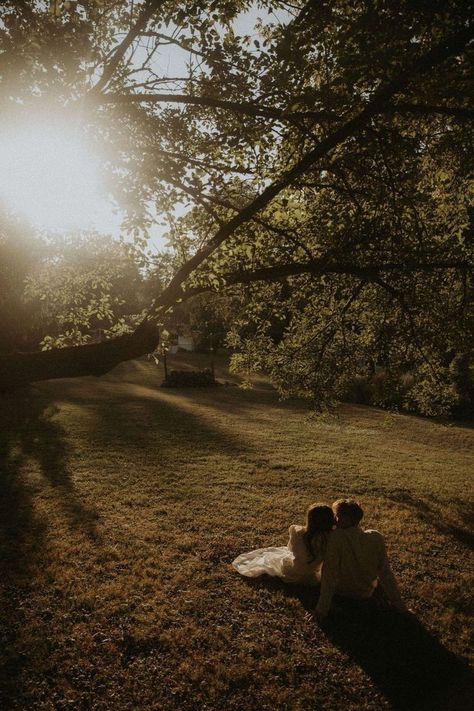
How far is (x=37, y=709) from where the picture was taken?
4598mm

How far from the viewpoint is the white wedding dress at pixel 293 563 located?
6.97m

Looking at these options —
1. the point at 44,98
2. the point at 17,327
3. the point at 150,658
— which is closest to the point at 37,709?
the point at 150,658

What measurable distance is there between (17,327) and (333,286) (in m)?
24.4

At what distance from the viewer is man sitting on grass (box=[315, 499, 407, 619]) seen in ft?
20.5

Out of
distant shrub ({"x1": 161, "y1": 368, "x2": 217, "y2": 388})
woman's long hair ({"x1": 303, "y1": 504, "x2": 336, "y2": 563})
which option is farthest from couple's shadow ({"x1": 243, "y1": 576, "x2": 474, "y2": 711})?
distant shrub ({"x1": 161, "y1": 368, "x2": 217, "y2": 388})

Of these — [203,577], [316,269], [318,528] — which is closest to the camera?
[316,269]

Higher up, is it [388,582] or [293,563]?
[388,582]

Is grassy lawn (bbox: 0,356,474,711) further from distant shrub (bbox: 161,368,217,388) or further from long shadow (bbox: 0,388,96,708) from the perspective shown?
distant shrub (bbox: 161,368,217,388)

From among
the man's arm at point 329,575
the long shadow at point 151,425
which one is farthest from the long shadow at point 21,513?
the man's arm at point 329,575

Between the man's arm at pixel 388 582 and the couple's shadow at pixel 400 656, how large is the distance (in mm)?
293

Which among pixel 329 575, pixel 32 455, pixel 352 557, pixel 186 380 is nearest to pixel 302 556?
pixel 329 575

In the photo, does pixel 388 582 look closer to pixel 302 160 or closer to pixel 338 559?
pixel 338 559

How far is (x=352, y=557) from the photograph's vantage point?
638cm

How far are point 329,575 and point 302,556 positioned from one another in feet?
2.81
